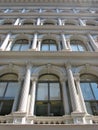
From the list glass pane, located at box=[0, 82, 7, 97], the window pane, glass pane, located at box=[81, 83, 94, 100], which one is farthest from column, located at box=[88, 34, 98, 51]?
glass pane, located at box=[0, 82, 7, 97]

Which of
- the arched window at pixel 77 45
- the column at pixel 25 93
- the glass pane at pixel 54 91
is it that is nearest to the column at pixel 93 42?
the arched window at pixel 77 45

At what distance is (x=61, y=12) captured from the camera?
21344mm

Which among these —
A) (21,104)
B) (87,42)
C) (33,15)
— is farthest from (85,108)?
(33,15)

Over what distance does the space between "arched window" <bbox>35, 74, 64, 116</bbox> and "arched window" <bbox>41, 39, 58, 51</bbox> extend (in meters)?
3.36

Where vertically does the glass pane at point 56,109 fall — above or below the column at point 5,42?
below

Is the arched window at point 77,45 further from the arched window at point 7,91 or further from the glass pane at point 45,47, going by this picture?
the arched window at point 7,91

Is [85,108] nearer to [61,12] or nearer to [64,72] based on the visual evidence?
[64,72]

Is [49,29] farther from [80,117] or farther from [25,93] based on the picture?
[80,117]

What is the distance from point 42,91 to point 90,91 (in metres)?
2.24

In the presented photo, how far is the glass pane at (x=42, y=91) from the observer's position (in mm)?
10220

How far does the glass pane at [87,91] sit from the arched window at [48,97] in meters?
1.12

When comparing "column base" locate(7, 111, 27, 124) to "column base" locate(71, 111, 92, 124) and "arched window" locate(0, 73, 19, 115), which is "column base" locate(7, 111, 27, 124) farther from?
"column base" locate(71, 111, 92, 124)

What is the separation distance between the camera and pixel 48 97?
10.2 meters

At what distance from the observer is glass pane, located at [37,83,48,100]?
10220mm
